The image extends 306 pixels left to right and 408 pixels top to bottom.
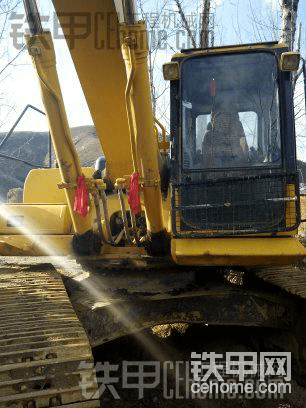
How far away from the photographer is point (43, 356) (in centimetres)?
242

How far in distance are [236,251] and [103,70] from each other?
5.88ft

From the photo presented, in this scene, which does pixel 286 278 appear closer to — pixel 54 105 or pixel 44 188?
pixel 54 105

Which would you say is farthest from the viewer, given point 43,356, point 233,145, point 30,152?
point 30,152

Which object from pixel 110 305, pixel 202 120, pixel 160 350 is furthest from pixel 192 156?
pixel 160 350

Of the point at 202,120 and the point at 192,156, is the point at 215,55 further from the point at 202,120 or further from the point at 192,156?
the point at 192,156

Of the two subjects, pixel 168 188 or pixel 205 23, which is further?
pixel 205 23

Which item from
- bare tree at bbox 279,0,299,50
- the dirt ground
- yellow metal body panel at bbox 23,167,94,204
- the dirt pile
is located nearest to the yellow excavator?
the dirt ground

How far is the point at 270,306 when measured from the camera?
423 cm

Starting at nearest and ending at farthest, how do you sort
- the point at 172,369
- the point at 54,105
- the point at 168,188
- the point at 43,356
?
the point at 43,356 < the point at 54,105 < the point at 168,188 < the point at 172,369

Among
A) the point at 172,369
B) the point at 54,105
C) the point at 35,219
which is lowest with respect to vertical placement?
the point at 172,369

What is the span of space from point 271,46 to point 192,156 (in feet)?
3.74

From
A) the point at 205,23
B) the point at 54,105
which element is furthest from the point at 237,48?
the point at 205,23

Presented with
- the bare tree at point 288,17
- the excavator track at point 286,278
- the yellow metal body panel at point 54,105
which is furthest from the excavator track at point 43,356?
the bare tree at point 288,17

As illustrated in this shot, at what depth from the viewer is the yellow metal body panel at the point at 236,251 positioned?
3.57 m
